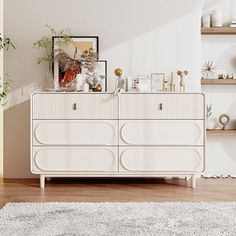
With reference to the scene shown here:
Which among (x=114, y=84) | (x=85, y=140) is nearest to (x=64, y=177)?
(x=85, y=140)

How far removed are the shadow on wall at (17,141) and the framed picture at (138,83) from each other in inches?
39.8

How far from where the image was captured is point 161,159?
4488 millimetres

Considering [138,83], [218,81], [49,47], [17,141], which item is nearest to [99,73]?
[138,83]

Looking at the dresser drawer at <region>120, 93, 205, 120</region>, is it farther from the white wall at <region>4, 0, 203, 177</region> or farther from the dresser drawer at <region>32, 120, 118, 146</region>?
the white wall at <region>4, 0, 203, 177</region>

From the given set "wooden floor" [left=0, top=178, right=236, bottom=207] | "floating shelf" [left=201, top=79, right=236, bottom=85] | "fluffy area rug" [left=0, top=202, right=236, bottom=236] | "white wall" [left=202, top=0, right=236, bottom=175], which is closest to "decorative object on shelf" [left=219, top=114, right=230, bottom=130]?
"white wall" [left=202, top=0, right=236, bottom=175]

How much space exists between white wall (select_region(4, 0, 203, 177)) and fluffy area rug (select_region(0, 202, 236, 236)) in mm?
1654

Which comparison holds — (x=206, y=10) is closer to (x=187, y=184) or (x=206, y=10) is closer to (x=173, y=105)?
(x=173, y=105)

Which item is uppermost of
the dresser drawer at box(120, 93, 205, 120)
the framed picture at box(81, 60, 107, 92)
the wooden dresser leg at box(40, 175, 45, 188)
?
the framed picture at box(81, 60, 107, 92)

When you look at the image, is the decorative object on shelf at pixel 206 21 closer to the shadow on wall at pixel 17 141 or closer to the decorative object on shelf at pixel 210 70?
the decorative object on shelf at pixel 210 70

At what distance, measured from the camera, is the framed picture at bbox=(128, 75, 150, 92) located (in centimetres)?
481

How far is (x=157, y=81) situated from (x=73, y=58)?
0.83m

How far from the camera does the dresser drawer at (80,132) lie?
448cm

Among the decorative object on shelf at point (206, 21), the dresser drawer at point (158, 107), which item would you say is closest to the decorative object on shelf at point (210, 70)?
the decorative object on shelf at point (206, 21)

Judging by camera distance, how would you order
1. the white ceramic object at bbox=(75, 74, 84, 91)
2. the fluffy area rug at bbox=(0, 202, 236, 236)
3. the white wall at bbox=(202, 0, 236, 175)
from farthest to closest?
the white wall at bbox=(202, 0, 236, 175) < the white ceramic object at bbox=(75, 74, 84, 91) < the fluffy area rug at bbox=(0, 202, 236, 236)
